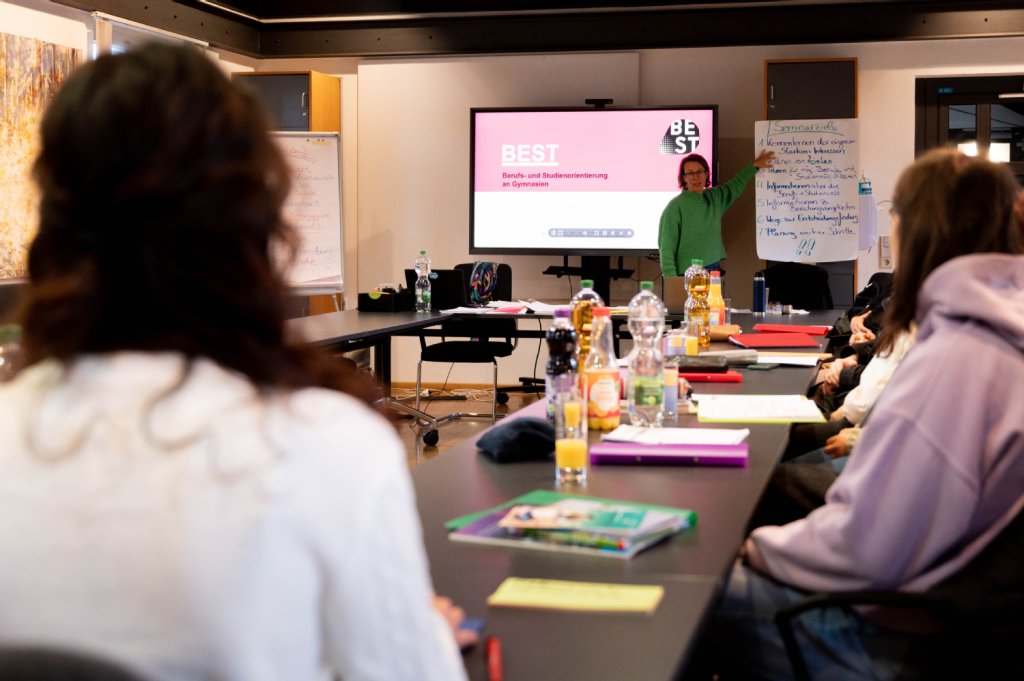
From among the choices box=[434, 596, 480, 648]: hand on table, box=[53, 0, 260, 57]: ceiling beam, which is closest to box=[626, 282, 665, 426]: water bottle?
box=[434, 596, 480, 648]: hand on table

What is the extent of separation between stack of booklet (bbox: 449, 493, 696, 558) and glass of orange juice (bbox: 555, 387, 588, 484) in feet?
0.56

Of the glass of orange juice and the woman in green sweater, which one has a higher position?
the woman in green sweater

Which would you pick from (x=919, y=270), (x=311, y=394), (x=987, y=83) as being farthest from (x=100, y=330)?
(x=987, y=83)

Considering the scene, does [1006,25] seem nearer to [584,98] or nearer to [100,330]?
[584,98]

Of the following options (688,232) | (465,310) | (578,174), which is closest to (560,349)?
(465,310)

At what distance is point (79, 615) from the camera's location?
78cm

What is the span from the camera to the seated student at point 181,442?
765mm

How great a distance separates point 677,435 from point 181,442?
1.53 meters

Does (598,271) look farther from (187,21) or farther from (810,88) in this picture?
(187,21)

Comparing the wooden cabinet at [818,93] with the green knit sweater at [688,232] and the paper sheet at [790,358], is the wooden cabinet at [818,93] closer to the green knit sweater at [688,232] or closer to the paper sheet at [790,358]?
the green knit sweater at [688,232]

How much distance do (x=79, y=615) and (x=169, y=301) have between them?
238 millimetres

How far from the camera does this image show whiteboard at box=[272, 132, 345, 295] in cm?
732

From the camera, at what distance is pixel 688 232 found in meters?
6.77

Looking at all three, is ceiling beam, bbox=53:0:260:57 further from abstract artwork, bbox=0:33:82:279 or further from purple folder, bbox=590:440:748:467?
purple folder, bbox=590:440:748:467
